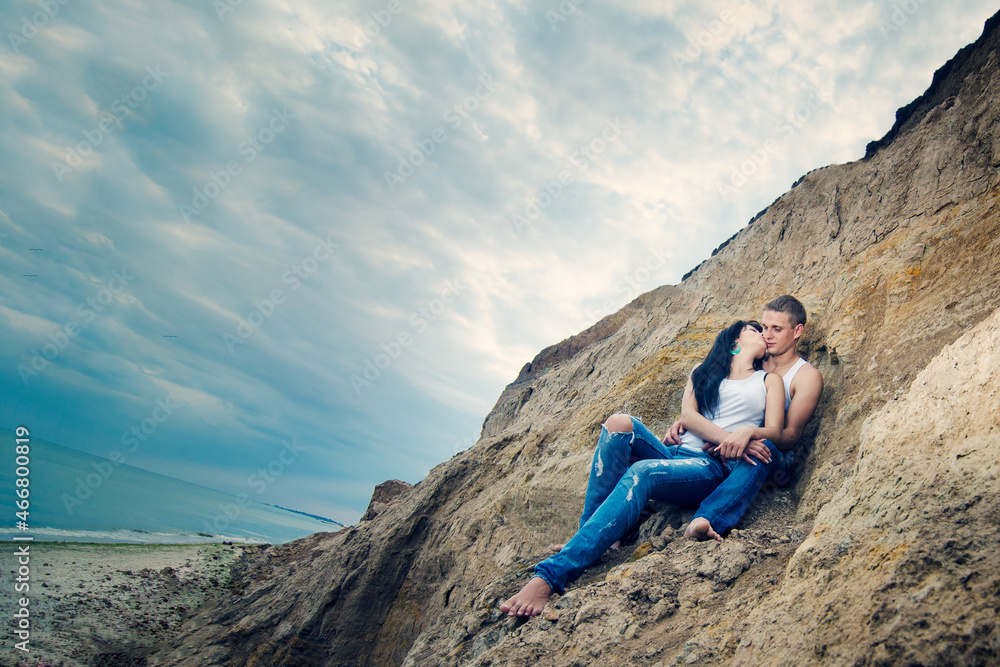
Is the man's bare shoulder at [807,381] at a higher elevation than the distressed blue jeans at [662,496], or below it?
higher

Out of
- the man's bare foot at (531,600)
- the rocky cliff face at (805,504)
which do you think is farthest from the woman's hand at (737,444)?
the man's bare foot at (531,600)

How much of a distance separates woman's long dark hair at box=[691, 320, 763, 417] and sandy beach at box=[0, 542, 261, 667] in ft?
36.7

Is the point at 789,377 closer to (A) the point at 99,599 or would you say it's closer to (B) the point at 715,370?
(B) the point at 715,370

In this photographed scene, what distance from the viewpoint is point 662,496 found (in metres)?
4.00

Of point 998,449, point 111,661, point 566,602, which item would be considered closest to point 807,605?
point 998,449

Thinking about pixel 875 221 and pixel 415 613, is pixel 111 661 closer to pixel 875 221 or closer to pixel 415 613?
pixel 415 613

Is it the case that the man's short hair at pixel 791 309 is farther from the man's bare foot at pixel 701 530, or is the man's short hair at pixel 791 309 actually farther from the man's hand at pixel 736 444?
the man's bare foot at pixel 701 530

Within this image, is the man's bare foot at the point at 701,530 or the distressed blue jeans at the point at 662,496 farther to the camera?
the distressed blue jeans at the point at 662,496

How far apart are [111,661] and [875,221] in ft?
48.5

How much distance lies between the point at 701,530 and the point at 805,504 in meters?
0.88

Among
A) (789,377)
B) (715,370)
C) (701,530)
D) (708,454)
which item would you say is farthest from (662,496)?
(789,377)

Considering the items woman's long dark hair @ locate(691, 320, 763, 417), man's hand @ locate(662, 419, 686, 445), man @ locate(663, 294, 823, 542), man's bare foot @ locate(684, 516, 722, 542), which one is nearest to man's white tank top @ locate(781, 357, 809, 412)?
man @ locate(663, 294, 823, 542)

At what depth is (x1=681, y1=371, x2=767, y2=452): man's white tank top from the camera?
414 centimetres

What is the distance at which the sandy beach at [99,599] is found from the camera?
870cm
